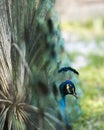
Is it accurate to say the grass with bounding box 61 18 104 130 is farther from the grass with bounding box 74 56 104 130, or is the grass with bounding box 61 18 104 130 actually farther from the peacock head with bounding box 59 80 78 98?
the peacock head with bounding box 59 80 78 98

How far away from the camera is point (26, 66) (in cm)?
326

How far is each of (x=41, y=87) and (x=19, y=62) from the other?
1.16ft

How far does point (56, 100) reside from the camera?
126 inches

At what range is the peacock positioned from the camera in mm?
3201

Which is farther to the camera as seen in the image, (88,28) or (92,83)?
(88,28)

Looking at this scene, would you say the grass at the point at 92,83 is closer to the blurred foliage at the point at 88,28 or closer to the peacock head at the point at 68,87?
the blurred foliage at the point at 88,28

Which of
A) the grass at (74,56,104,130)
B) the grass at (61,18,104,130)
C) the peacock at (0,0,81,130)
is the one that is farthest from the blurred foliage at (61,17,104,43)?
the peacock at (0,0,81,130)

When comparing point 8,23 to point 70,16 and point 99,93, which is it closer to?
point 99,93

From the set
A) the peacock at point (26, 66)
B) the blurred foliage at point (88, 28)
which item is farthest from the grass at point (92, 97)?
the blurred foliage at point (88, 28)

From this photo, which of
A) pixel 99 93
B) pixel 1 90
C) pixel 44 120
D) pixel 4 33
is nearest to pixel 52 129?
pixel 44 120

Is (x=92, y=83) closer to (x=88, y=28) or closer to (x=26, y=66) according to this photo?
(x=26, y=66)

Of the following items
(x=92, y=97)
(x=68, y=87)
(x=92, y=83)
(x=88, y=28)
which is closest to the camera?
(x=68, y=87)

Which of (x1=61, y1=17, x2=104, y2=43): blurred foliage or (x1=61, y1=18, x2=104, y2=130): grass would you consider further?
(x1=61, y1=17, x2=104, y2=43): blurred foliage

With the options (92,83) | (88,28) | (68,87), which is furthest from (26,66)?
(88,28)
